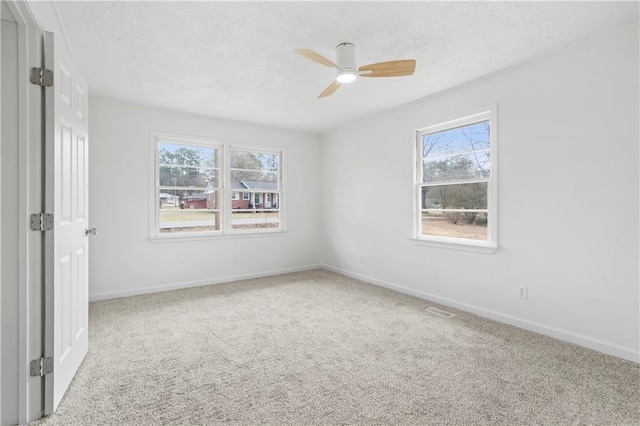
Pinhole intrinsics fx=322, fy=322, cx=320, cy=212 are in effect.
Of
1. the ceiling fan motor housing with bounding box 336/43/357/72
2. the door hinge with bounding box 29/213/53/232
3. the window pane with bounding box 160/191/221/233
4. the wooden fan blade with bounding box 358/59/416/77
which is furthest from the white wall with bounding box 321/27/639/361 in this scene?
the door hinge with bounding box 29/213/53/232

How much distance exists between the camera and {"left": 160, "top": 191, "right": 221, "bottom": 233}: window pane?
442 centimetres

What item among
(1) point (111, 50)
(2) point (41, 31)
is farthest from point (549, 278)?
(1) point (111, 50)

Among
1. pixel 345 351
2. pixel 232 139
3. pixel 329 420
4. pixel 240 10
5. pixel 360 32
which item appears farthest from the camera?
pixel 232 139

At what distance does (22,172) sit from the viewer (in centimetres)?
162

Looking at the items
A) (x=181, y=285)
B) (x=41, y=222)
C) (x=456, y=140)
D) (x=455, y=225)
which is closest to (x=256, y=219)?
(x=181, y=285)

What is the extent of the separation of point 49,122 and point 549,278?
3777 mm

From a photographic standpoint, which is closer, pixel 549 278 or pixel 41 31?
pixel 41 31

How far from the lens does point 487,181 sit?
3.30m

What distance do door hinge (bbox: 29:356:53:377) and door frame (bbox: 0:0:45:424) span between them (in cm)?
2

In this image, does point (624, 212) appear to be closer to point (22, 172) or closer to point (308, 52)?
point (308, 52)

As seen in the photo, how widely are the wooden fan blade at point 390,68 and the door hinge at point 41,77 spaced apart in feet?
6.29

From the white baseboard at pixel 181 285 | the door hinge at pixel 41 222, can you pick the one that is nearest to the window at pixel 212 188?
the white baseboard at pixel 181 285

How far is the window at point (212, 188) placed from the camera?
4402mm

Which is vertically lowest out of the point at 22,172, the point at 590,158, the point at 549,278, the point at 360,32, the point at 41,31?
the point at 549,278
